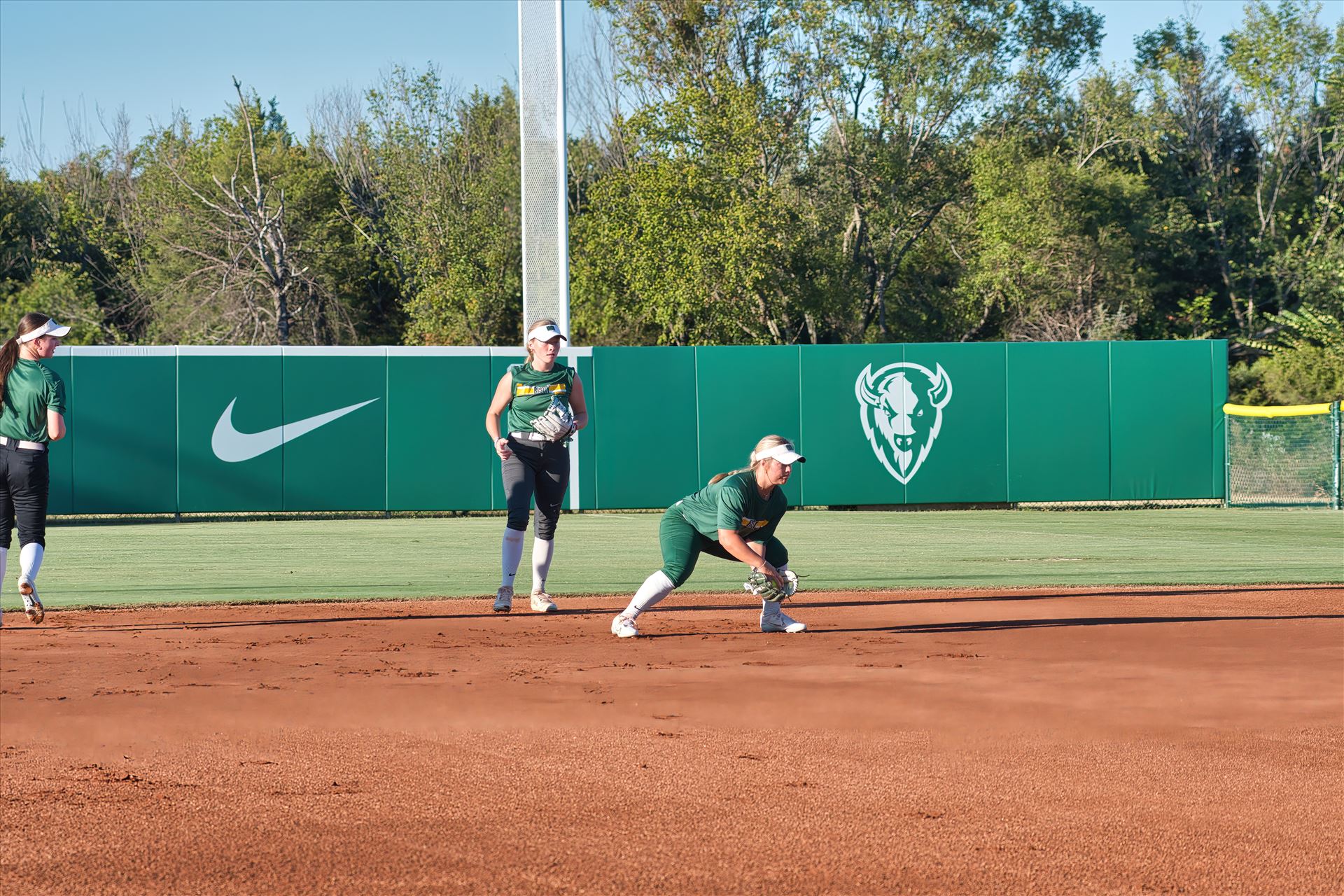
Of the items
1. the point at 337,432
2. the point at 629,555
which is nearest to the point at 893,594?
the point at 629,555

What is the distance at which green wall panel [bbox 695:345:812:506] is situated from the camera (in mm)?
20781

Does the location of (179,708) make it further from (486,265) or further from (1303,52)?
(1303,52)

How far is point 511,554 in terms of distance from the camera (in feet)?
28.5

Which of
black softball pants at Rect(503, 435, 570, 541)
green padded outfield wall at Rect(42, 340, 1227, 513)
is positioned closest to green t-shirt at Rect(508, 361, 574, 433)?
black softball pants at Rect(503, 435, 570, 541)

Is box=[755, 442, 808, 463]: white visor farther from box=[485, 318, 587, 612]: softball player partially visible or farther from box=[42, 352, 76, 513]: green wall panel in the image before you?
box=[42, 352, 76, 513]: green wall panel

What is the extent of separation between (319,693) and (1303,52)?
38148mm

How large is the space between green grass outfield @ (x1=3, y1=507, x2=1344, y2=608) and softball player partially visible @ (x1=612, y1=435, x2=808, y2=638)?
101 inches

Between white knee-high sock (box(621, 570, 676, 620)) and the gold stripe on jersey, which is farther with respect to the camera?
the gold stripe on jersey

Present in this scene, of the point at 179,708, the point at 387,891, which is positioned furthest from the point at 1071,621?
the point at 387,891

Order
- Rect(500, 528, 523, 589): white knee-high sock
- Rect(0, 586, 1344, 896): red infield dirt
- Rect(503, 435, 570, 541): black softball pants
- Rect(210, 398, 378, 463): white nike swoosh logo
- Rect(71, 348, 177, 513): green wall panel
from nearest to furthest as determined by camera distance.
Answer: Rect(0, 586, 1344, 896): red infield dirt < Rect(503, 435, 570, 541): black softball pants < Rect(500, 528, 523, 589): white knee-high sock < Rect(71, 348, 177, 513): green wall panel < Rect(210, 398, 378, 463): white nike swoosh logo

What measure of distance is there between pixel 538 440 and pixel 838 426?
1305 cm

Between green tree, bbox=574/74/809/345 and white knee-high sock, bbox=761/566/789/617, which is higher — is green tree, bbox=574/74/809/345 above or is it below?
above

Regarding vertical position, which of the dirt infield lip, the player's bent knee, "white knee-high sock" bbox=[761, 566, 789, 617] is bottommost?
the dirt infield lip

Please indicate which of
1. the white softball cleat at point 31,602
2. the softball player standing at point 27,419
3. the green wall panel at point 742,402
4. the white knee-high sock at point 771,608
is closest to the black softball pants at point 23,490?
the softball player standing at point 27,419
